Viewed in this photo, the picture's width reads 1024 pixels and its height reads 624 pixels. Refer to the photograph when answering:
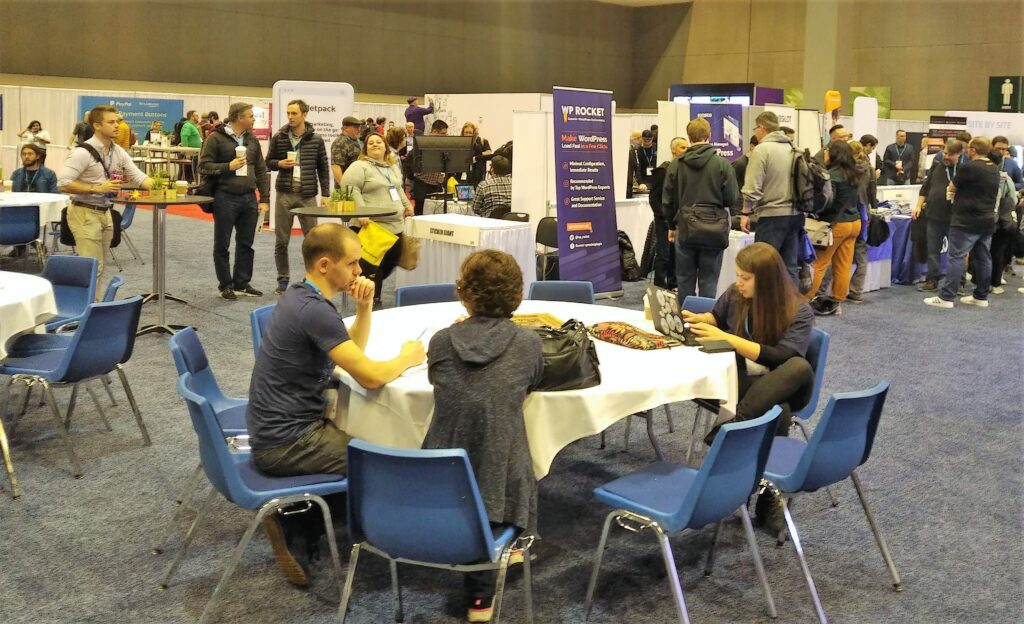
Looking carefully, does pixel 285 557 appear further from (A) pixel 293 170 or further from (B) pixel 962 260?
(B) pixel 962 260

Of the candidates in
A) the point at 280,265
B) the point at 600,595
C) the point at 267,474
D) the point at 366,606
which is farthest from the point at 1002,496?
the point at 280,265

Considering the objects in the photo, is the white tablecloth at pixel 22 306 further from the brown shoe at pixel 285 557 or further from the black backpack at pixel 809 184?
the black backpack at pixel 809 184

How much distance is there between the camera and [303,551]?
131 inches

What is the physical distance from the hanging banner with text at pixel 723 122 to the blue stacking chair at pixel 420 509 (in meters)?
7.90

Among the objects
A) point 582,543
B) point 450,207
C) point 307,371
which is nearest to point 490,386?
point 307,371

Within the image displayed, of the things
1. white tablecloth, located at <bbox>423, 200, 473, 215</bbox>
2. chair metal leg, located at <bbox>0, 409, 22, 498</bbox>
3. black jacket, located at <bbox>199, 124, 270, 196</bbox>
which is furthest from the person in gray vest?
chair metal leg, located at <bbox>0, 409, 22, 498</bbox>

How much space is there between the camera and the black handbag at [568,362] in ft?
9.78

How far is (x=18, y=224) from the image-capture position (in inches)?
314

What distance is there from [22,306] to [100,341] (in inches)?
13.3

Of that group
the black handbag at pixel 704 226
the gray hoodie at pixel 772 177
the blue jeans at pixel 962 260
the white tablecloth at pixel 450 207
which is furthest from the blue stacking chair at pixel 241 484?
the blue jeans at pixel 962 260

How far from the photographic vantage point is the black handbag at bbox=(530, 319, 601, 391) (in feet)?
9.78

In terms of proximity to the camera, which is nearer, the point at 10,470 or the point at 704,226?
the point at 10,470

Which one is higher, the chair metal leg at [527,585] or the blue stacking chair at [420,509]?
the blue stacking chair at [420,509]

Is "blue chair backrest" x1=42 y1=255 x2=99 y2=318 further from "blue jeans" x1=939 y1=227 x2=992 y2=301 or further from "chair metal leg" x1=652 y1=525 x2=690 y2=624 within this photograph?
"blue jeans" x1=939 y1=227 x2=992 y2=301
